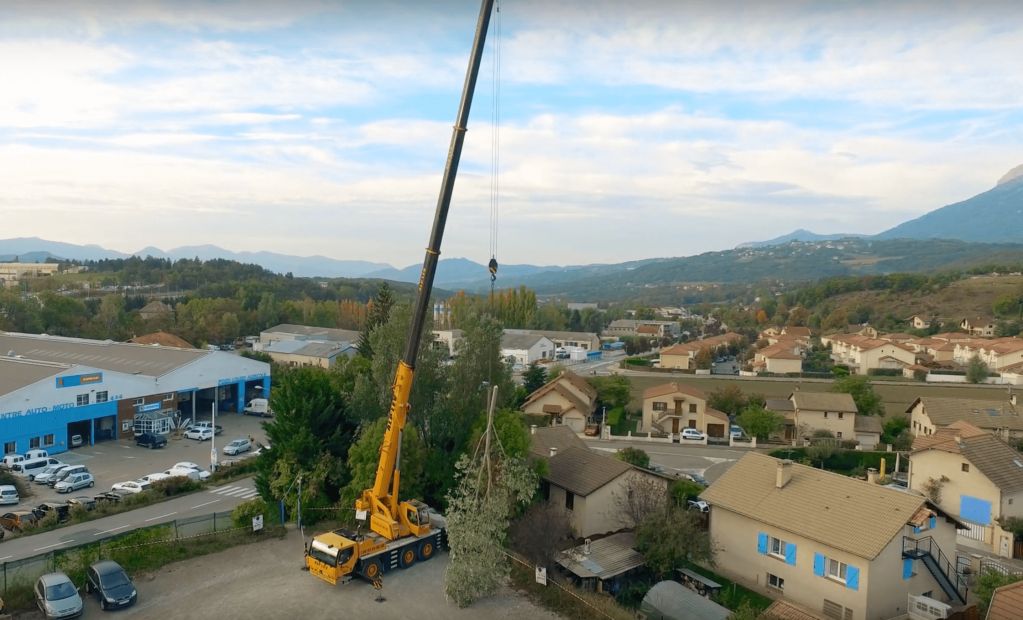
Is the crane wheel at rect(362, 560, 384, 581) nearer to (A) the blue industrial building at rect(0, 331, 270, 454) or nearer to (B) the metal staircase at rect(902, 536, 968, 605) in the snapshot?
(B) the metal staircase at rect(902, 536, 968, 605)

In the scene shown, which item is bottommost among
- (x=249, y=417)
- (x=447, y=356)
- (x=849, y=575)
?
(x=249, y=417)

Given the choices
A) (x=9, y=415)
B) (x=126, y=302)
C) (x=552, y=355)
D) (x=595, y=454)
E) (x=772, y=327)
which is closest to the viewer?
(x=595, y=454)

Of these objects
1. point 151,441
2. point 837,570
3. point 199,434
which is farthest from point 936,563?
point 151,441

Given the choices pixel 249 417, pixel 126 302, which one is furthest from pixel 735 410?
pixel 126 302

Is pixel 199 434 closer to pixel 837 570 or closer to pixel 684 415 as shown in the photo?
pixel 684 415

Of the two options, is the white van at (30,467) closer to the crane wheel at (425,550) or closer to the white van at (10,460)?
the white van at (10,460)

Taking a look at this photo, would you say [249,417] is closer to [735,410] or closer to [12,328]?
[735,410]

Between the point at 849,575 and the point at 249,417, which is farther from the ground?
the point at 849,575

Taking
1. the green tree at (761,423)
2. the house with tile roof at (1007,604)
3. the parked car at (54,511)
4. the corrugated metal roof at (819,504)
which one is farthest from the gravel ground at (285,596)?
the green tree at (761,423)
